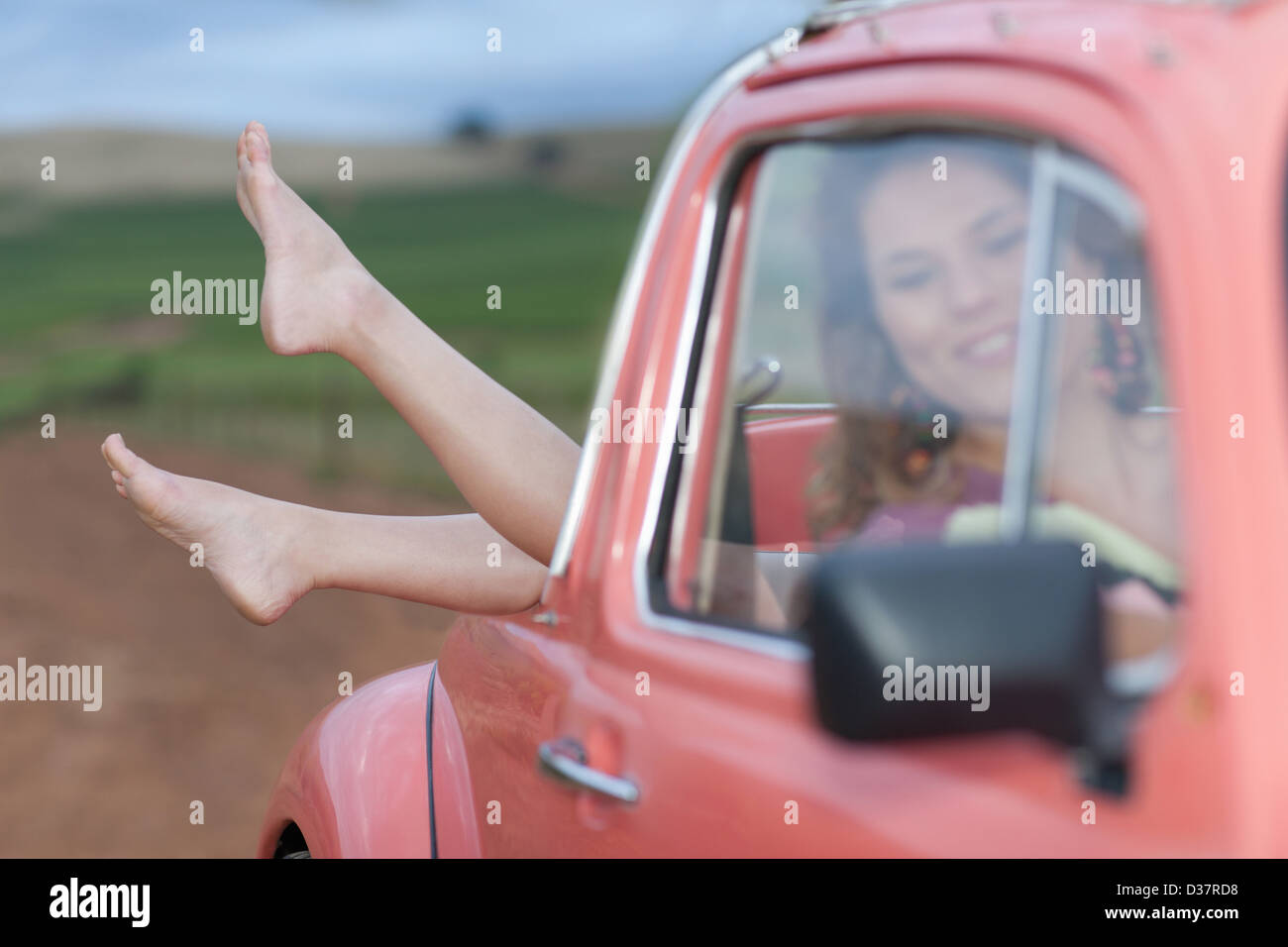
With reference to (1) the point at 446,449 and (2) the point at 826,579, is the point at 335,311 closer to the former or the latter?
(1) the point at 446,449

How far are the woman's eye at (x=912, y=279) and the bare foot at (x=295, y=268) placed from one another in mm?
1188

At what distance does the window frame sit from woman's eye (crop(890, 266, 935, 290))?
159 millimetres

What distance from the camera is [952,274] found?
4.69ft

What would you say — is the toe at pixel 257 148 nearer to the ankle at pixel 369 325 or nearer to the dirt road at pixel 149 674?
the ankle at pixel 369 325

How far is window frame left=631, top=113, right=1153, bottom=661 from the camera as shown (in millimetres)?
1194

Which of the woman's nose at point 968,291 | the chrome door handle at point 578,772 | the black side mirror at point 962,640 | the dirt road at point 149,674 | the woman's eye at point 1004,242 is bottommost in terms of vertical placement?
the dirt road at point 149,674

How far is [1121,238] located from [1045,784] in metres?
0.47

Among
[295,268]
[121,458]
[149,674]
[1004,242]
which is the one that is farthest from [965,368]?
[149,674]

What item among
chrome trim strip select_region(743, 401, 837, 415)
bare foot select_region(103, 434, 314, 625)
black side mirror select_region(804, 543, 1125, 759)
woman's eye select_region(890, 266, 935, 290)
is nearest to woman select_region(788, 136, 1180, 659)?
woman's eye select_region(890, 266, 935, 290)

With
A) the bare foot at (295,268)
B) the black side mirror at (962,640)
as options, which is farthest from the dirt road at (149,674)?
the black side mirror at (962,640)

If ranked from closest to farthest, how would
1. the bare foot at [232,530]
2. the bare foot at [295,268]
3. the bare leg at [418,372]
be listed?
1. the bare leg at [418,372]
2. the bare foot at [295,268]
3. the bare foot at [232,530]

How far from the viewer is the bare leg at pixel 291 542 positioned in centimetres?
248
